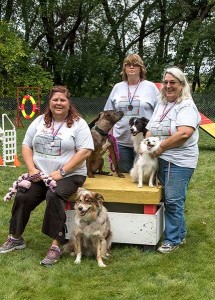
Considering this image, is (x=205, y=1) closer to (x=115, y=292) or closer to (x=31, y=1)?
(x=31, y=1)

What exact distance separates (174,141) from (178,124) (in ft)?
0.49

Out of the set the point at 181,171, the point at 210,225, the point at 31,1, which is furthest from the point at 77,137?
the point at 31,1

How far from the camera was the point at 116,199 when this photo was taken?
4.09m

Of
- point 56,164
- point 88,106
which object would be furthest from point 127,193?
point 88,106

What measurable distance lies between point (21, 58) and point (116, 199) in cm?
1615

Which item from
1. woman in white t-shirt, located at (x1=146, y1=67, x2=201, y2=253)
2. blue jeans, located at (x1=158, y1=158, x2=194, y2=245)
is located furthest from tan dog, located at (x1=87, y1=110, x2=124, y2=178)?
blue jeans, located at (x1=158, y1=158, x2=194, y2=245)

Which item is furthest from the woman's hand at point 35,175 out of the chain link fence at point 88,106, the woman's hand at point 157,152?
the chain link fence at point 88,106

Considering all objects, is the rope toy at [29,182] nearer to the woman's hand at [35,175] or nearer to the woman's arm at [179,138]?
the woman's hand at [35,175]

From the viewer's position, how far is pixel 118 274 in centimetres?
359

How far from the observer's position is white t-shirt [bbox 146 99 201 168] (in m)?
3.86

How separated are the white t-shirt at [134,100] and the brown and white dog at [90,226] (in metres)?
1.05

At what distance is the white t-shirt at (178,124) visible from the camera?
386cm

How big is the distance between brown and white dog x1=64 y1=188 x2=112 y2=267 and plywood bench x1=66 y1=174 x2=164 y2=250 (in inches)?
7.9

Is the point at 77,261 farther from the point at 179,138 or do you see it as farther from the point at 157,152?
the point at 179,138
